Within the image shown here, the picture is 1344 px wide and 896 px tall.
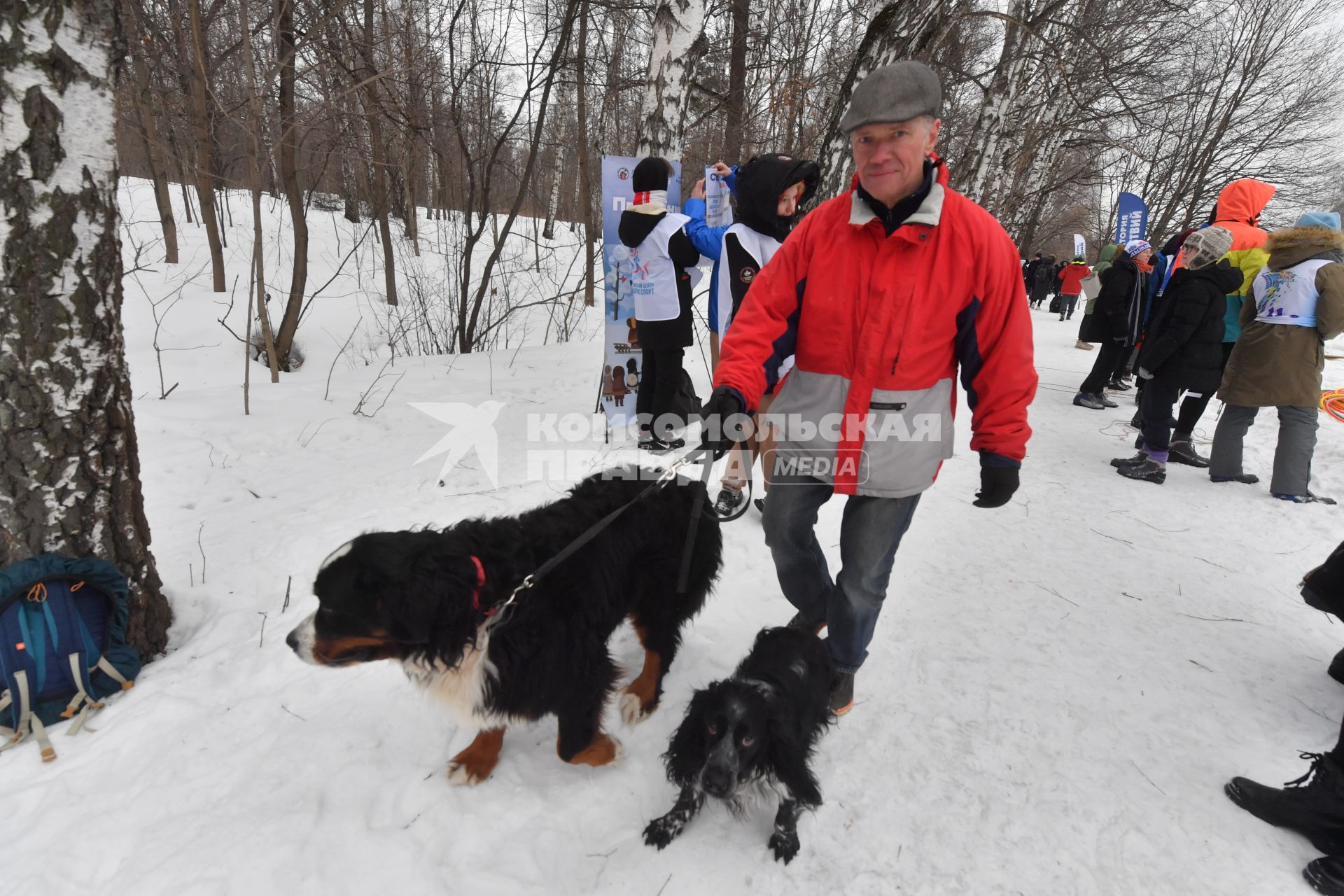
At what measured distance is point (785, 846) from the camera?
1.79 meters

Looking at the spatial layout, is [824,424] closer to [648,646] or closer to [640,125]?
[648,646]

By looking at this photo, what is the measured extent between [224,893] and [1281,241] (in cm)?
650

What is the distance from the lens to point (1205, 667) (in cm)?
265

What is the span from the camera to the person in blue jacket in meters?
4.05

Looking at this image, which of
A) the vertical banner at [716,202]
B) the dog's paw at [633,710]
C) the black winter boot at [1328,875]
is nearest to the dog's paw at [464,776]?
the dog's paw at [633,710]

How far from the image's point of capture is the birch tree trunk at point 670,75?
480 cm

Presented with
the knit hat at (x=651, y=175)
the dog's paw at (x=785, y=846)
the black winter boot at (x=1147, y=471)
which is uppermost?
the knit hat at (x=651, y=175)

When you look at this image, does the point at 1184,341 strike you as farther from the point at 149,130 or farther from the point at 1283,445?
the point at 149,130

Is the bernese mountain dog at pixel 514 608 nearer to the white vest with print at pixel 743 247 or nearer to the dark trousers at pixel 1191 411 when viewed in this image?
the white vest with print at pixel 743 247

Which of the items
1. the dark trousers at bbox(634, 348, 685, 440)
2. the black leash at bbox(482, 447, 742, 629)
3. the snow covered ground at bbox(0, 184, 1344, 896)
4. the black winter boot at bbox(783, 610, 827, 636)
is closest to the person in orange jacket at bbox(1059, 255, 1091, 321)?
the snow covered ground at bbox(0, 184, 1344, 896)

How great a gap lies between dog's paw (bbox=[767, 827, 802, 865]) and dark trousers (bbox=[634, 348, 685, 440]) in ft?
11.2

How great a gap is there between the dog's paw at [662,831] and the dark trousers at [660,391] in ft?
11.0

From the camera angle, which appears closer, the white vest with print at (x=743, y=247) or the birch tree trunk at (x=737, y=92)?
the white vest with print at (x=743, y=247)

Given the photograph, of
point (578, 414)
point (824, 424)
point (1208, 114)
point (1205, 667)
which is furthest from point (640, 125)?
point (1208, 114)
